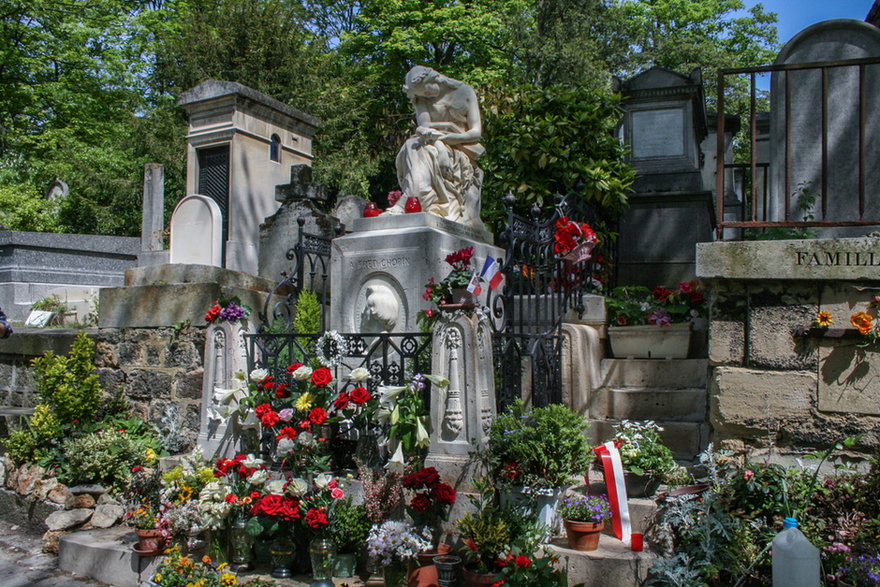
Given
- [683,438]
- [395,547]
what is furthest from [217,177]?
[395,547]

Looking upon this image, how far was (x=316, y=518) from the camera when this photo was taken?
4.38 meters

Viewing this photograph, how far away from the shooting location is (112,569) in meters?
5.20

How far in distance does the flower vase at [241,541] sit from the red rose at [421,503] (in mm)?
1290

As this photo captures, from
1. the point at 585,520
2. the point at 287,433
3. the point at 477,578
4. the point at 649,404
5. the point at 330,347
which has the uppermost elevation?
the point at 330,347

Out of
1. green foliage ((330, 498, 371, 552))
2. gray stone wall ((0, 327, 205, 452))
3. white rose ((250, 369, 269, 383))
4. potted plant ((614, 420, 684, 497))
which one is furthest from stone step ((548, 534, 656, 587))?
gray stone wall ((0, 327, 205, 452))

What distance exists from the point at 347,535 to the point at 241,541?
2.82ft

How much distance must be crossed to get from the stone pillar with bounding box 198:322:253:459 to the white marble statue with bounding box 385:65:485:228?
1983 mm

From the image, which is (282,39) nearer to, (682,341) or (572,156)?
(572,156)

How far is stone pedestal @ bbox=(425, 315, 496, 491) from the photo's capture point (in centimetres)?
464

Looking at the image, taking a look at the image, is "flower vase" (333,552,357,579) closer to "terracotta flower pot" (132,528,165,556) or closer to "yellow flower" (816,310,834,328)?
"terracotta flower pot" (132,528,165,556)

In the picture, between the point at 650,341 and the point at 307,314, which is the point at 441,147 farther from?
the point at 650,341

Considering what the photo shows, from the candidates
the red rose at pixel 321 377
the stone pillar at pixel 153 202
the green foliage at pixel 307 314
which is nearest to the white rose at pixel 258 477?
the red rose at pixel 321 377

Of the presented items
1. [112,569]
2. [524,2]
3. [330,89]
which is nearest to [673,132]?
[112,569]

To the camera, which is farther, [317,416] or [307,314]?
[307,314]
